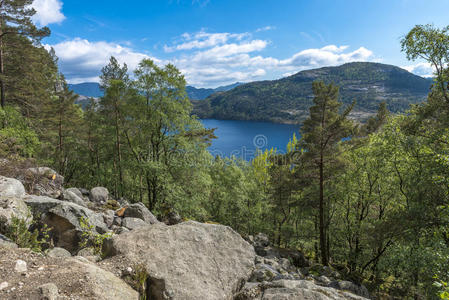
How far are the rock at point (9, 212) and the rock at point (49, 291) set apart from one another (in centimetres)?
307

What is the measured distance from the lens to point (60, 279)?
379cm

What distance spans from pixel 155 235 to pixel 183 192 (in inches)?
490

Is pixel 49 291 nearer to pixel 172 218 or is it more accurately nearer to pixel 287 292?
pixel 287 292

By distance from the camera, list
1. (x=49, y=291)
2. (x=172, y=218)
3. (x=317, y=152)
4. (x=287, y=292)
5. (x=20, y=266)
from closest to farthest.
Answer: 1. (x=49, y=291)
2. (x=20, y=266)
3. (x=287, y=292)
4. (x=317, y=152)
5. (x=172, y=218)

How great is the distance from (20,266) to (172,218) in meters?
13.9

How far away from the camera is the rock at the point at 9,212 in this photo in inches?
239

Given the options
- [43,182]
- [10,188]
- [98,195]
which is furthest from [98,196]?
[10,188]

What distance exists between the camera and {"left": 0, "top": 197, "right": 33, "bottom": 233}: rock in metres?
6.08

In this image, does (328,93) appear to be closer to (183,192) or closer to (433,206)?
(433,206)

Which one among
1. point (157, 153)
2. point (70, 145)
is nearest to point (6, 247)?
point (157, 153)

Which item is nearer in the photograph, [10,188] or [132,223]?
[10,188]

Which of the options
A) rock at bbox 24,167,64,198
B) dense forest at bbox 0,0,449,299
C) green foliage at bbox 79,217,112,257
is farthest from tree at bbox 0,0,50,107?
green foliage at bbox 79,217,112,257

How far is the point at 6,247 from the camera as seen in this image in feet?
15.3

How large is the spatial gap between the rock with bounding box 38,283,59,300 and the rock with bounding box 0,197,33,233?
3071 mm
